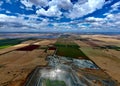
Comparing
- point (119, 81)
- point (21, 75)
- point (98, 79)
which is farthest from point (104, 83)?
point (21, 75)

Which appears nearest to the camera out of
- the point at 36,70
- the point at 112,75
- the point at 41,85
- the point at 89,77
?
the point at 41,85

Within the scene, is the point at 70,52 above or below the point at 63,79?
below

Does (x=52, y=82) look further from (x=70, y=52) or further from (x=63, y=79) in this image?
(x=70, y=52)

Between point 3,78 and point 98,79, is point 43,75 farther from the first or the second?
point 98,79

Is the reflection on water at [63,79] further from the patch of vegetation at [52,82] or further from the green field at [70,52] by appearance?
the green field at [70,52]

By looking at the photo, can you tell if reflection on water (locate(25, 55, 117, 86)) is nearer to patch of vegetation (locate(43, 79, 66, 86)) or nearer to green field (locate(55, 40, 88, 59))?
patch of vegetation (locate(43, 79, 66, 86))

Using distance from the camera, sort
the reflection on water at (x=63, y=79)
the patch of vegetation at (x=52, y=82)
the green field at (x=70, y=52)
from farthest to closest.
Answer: the green field at (x=70, y=52) < the reflection on water at (x=63, y=79) < the patch of vegetation at (x=52, y=82)

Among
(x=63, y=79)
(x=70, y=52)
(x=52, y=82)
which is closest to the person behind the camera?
(x=52, y=82)

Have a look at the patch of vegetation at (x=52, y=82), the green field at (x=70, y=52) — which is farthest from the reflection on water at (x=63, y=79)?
the green field at (x=70, y=52)

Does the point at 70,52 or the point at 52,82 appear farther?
the point at 70,52

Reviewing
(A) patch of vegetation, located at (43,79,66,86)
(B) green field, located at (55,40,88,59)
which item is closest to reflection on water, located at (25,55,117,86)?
(A) patch of vegetation, located at (43,79,66,86)

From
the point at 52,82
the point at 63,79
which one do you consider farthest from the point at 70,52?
the point at 52,82
